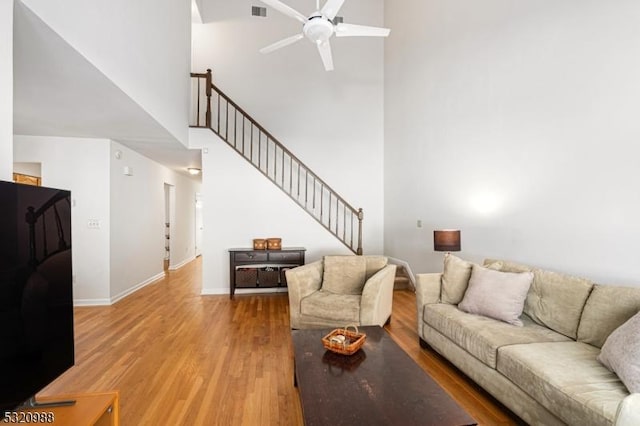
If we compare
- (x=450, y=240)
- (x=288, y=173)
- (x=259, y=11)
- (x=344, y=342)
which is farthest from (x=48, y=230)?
(x=259, y=11)

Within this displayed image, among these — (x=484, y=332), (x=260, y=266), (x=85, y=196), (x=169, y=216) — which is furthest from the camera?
(x=169, y=216)

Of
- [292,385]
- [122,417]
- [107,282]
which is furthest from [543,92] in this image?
[107,282]

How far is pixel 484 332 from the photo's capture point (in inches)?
90.3

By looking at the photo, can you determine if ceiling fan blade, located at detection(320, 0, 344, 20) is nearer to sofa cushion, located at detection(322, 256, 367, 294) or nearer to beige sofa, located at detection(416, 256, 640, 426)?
sofa cushion, located at detection(322, 256, 367, 294)

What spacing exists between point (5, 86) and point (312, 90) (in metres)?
5.53

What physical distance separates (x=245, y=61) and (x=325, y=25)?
3965 millimetres

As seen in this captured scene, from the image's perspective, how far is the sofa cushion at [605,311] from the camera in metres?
1.94

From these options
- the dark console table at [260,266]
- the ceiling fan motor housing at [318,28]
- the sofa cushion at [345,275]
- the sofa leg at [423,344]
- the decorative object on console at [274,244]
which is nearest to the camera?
the ceiling fan motor housing at [318,28]

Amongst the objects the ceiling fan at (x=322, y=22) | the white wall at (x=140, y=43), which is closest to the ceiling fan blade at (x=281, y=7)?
the ceiling fan at (x=322, y=22)

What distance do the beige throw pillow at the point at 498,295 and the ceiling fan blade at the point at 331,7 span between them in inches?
108

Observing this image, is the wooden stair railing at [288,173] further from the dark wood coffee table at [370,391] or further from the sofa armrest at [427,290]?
the dark wood coffee table at [370,391]

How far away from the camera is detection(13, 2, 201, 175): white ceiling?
201 cm

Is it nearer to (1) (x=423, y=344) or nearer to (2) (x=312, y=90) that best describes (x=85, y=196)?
(2) (x=312, y=90)

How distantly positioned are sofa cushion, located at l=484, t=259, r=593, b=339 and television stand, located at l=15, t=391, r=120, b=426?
2.82 meters
